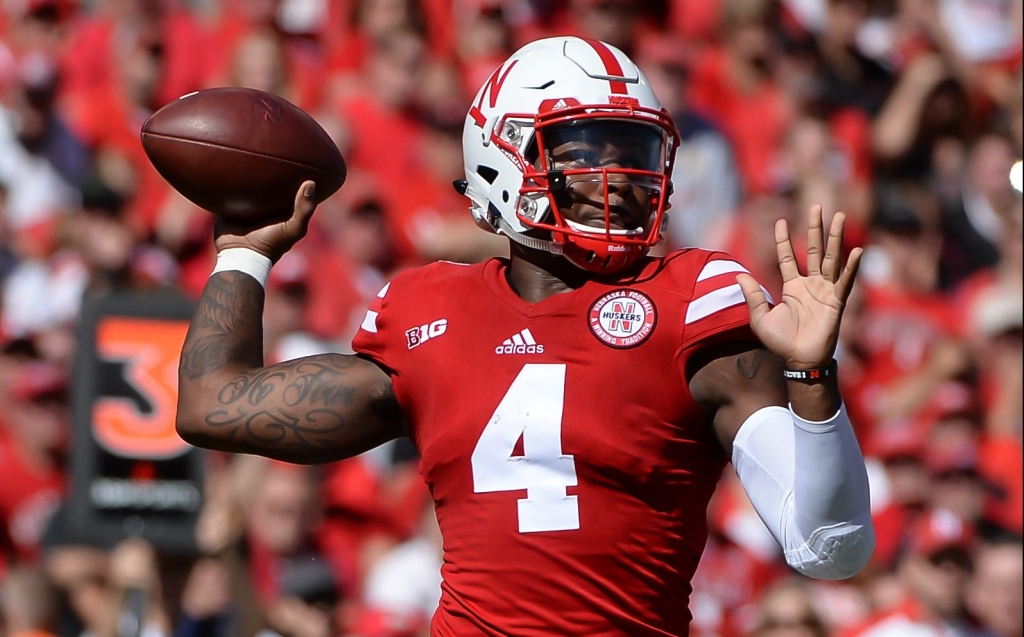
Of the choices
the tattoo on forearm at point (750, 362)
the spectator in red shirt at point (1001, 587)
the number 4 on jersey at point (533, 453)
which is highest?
the tattoo on forearm at point (750, 362)

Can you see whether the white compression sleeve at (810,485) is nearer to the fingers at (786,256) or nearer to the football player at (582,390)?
the football player at (582,390)

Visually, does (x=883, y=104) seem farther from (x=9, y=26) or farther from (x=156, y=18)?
(x=9, y=26)

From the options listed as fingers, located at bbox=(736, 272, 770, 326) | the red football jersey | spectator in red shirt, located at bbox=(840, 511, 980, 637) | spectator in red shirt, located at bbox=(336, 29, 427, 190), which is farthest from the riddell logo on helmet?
spectator in red shirt, located at bbox=(336, 29, 427, 190)

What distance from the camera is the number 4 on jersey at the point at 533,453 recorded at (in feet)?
9.05

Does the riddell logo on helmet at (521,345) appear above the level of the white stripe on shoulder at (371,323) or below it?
above

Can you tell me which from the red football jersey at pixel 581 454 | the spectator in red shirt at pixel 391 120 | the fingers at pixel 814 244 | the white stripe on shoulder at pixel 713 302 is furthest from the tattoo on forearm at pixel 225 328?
the spectator in red shirt at pixel 391 120

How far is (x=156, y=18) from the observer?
8.23m

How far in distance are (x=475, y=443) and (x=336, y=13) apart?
19.1ft

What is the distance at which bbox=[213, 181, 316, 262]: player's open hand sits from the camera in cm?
331

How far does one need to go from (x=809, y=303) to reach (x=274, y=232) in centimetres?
127

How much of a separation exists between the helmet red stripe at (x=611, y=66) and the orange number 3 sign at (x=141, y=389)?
2.99 m

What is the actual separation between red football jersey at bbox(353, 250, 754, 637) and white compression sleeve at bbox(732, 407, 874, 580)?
14cm

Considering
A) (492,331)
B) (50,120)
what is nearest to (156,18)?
(50,120)

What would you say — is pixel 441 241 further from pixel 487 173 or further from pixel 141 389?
pixel 487 173
